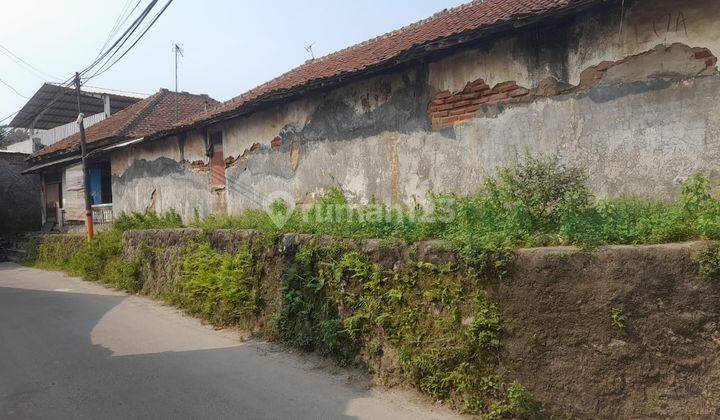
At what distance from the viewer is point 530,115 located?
5652mm

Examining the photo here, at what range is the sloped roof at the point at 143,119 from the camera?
593 inches

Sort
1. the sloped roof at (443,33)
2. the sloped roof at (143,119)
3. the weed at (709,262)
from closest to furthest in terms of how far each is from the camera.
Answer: the weed at (709,262), the sloped roof at (443,33), the sloped roof at (143,119)

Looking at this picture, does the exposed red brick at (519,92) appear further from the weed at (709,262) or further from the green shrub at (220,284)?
the green shrub at (220,284)

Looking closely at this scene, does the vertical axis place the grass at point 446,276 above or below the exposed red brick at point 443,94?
below

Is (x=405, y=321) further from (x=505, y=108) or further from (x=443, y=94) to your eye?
(x=443, y=94)

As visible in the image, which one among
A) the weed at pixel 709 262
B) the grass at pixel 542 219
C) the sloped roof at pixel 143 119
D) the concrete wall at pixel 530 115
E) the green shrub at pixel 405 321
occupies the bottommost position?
the green shrub at pixel 405 321

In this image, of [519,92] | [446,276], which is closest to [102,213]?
[519,92]

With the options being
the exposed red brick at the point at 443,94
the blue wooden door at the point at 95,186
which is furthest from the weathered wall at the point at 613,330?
the blue wooden door at the point at 95,186

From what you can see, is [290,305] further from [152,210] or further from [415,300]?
[152,210]

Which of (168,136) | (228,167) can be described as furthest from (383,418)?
(168,136)

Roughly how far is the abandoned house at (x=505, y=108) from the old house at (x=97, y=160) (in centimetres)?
729

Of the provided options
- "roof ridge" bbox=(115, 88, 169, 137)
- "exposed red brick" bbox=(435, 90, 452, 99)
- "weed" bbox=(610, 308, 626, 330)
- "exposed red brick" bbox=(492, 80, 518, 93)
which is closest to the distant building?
"roof ridge" bbox=(115, 88, 169, 137)

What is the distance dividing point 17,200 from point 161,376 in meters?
19.3

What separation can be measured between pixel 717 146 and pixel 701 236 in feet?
5.35
